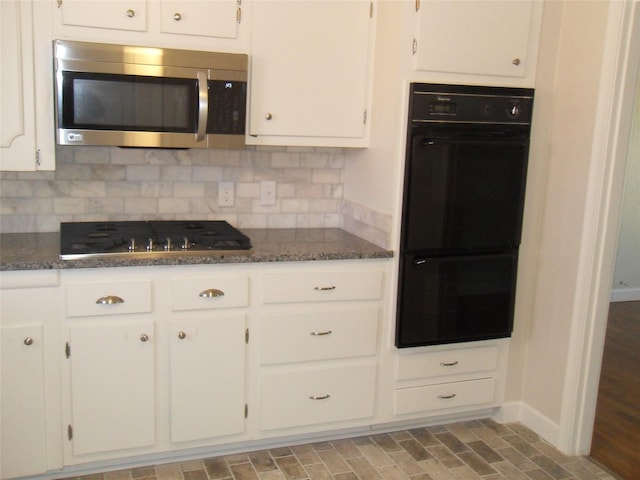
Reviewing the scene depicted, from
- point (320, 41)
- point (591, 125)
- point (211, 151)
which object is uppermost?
point (320, 41)

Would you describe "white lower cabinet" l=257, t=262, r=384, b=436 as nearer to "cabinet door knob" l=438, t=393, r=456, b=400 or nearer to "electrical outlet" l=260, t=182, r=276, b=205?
"cabinet door knob" l=438, t=393, r=456, b=400

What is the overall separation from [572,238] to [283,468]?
155 centimetres

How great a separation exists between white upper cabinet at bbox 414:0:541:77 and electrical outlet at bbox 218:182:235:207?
3.37 ft

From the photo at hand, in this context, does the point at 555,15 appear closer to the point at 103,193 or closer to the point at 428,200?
the point at 428,200

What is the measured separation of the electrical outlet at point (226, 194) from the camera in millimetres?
3068

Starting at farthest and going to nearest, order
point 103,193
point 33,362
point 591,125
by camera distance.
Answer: point 103,193, point 591,125, point 33,362

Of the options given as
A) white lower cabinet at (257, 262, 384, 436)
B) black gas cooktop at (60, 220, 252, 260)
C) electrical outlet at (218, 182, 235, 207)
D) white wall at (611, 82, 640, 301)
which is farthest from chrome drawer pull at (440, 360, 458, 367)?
white wall at (611, 82, 640, 301)

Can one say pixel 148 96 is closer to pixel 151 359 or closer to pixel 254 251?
pixel 254 251

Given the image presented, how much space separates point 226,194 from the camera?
308 cm

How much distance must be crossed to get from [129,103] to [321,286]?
104 cm

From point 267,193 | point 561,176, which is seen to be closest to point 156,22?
point 267,193

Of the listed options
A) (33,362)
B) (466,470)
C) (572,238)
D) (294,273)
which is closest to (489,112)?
(572,238)

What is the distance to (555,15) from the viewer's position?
111 inches

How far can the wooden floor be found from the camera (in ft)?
9.40
